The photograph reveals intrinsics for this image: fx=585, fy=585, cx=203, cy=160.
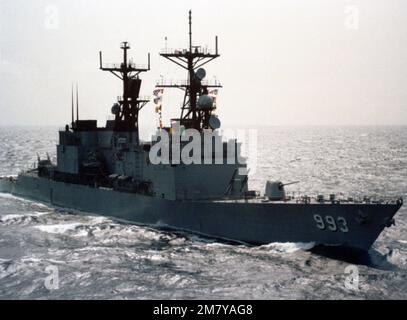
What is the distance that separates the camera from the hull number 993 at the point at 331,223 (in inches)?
1009

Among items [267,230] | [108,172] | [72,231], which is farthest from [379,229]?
[108,172]

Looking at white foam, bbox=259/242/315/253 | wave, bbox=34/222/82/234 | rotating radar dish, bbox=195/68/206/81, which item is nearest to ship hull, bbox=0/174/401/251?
white foam, bbox=259/242/315/253

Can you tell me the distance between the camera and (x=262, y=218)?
90.7 feet

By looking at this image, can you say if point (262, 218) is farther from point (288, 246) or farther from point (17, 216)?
point (17, 216)

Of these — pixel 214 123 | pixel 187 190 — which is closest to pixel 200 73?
pixel 214 123

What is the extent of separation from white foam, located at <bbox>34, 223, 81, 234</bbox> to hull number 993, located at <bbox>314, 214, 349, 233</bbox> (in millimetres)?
14598

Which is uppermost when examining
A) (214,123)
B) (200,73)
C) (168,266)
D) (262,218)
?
(200,73)

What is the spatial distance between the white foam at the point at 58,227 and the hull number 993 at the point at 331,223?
575 inches

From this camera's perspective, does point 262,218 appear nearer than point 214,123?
Yes

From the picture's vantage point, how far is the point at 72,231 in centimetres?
3266

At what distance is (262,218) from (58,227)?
511 inches

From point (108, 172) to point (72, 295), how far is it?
1921 centimetres
